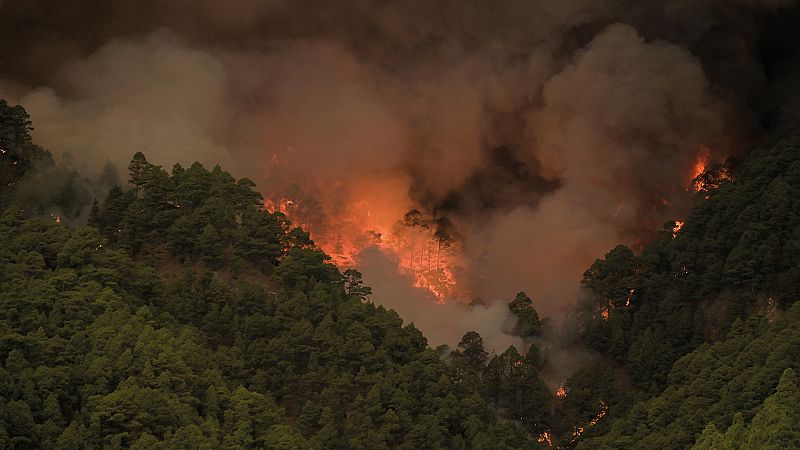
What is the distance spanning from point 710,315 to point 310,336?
21860 mm

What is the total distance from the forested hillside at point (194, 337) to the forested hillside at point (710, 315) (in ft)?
24.3

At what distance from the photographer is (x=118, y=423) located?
7906cm

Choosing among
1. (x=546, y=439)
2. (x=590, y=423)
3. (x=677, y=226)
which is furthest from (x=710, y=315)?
(x=677, y=226)

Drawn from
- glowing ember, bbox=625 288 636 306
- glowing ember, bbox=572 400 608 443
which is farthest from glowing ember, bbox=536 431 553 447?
glowing ember, bbox=625 288 636 306

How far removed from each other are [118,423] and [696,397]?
1047 inches

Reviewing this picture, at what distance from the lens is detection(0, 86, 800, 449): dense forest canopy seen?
8094 cm

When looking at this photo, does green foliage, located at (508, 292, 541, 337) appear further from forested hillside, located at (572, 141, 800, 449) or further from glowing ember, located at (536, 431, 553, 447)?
glowing ember, located at (536, 431, 553, 447)

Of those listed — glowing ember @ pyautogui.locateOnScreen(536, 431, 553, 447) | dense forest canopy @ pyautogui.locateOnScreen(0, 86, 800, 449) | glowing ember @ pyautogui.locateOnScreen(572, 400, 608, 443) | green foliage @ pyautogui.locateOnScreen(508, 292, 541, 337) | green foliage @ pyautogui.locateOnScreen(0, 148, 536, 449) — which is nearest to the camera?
green foliage @ pyautogui.locateOnScreen(0, 148, 536, 449)

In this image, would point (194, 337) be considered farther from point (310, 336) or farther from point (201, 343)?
point (310, 336)

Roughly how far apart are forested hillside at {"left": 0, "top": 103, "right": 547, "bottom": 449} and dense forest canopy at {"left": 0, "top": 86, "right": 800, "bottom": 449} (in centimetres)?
10

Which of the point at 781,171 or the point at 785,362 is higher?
the point at 781,171

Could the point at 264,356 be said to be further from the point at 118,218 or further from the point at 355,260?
the point at 355,260

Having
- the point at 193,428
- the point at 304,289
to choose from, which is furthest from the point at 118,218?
the point at 193,428

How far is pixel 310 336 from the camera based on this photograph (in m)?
92.2
